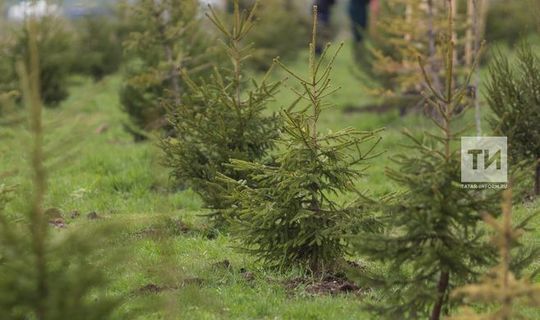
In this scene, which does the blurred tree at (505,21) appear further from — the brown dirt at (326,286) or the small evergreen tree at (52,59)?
the brown dirt at (326,286)

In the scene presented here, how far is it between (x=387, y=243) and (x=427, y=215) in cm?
27

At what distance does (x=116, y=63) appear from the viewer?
800 inches

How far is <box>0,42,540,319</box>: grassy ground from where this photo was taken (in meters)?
4.95

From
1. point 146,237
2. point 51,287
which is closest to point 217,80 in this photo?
point 146,237

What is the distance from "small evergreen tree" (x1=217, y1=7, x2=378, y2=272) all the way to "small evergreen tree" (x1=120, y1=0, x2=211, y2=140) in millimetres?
3473

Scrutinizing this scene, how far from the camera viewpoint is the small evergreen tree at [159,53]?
10.7 m

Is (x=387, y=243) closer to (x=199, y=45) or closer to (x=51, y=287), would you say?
(x=51, y=287)

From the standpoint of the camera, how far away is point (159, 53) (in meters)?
11.6

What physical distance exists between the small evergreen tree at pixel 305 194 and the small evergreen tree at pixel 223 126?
36.8 inches

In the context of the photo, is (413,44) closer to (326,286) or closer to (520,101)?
(520,101)

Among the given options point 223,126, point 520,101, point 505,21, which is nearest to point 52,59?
point 223,126

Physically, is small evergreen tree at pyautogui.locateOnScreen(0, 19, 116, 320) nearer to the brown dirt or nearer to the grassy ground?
the grassy ground

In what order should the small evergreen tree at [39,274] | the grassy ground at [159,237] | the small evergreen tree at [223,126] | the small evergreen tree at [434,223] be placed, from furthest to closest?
the small evergreen tree at [223,126], the grassy ground at [159,237], the small evergreen tree at [434,223], the small evergreen tree at [39,274]

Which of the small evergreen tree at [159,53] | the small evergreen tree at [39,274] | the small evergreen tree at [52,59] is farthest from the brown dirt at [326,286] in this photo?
the small evergreen tree at [52,59]
